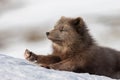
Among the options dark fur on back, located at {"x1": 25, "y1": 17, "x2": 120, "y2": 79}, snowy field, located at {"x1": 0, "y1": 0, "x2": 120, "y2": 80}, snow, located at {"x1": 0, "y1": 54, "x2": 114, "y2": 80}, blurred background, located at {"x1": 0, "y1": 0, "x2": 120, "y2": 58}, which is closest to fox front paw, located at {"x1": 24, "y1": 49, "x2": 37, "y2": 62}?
dark fur on back, located at {"x1": 25, "y1": 17, "x2": 120, "y2": 79}

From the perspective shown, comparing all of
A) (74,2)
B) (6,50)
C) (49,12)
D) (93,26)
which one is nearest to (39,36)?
(93,26)

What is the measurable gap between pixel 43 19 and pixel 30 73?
76.3ft

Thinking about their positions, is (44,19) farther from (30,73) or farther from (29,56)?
(30,73)

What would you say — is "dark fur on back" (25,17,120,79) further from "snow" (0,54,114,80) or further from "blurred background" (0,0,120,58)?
"blurred background" (0,0,120,58)

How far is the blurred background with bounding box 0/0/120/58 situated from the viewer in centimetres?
2645

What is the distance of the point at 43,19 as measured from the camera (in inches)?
1296

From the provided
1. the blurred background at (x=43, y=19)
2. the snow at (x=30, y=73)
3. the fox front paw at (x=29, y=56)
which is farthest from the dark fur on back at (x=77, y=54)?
the blurred background at (x=43, y=19)

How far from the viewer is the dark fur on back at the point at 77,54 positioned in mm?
10891

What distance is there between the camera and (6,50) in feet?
78.2

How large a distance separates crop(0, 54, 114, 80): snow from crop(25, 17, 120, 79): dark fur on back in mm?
661

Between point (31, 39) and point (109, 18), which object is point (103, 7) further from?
point (31, 39)

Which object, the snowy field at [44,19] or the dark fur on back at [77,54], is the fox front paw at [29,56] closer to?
the dark fur on back at [77,54]

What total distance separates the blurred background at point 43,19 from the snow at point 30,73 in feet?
42.3

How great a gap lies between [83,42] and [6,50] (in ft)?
41.6
